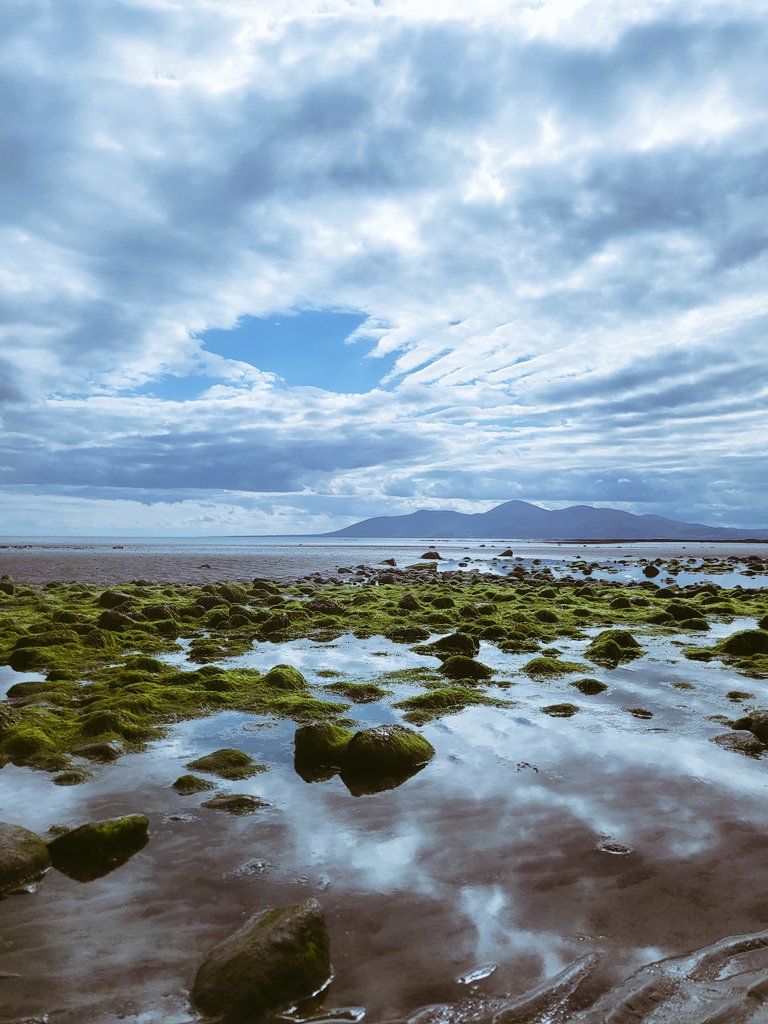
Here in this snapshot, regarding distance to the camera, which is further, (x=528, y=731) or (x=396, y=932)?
(x=528, y=731)

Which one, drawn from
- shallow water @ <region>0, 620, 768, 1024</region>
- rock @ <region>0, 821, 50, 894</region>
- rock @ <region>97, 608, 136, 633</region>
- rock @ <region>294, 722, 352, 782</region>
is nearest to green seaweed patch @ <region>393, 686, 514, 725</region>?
shallow water @ <region>0, 620, 768, 1024</region>

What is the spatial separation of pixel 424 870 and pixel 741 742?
424 centimetres

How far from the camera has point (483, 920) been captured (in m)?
3.78

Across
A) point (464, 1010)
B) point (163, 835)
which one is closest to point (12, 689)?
point (163, 835)

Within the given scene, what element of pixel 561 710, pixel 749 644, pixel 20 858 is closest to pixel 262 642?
pixel 561 710

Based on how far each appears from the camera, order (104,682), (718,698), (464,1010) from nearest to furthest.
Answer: (464,1010)
(718,698)
(104,682)

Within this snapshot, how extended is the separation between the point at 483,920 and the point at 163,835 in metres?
2.47

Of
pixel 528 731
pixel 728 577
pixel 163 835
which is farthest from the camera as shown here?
pixel 728 577

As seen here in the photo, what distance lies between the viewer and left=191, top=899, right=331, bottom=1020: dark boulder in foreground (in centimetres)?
307

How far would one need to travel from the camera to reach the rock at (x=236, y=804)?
525 cm

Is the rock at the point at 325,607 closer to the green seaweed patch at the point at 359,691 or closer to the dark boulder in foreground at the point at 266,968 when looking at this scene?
the green seaweed patch at the point at 359,691

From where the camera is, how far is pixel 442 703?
27.7 ft

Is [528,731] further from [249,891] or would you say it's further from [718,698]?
[249,891]

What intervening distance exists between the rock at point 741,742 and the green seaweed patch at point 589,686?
213cm
